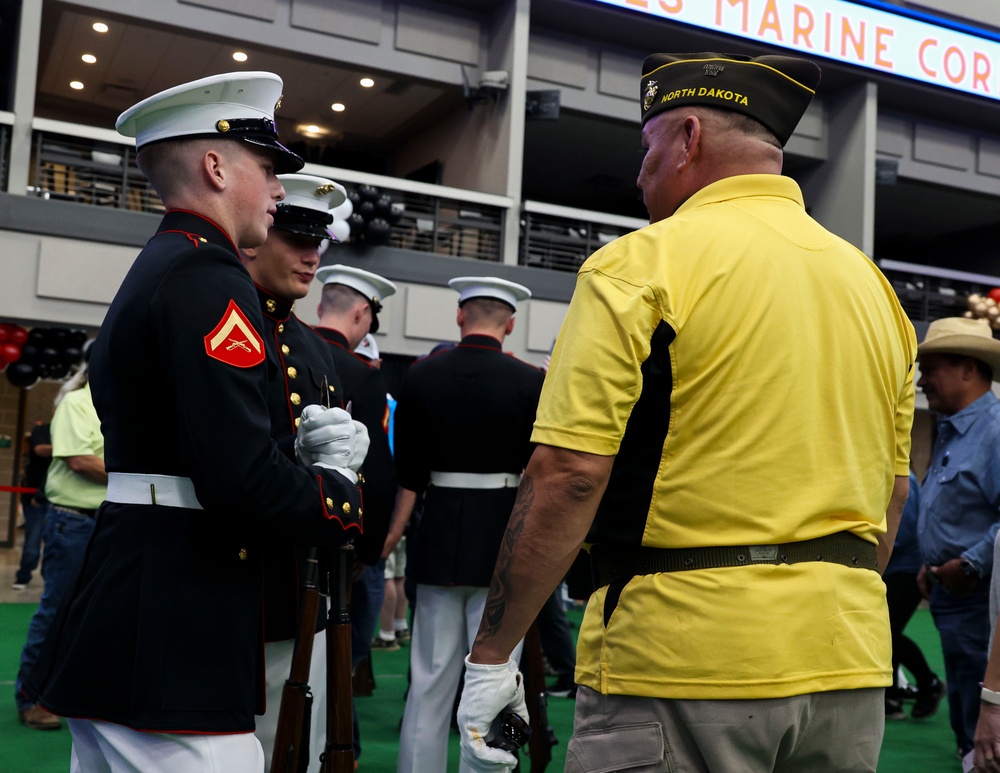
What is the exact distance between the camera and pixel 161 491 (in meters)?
1.68

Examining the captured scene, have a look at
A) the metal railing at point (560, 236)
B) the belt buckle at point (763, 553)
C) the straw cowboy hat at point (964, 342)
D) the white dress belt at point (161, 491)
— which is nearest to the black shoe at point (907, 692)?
the straw cowboy hat at point (964, 342)

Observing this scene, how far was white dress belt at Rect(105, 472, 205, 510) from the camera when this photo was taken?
1683 mm

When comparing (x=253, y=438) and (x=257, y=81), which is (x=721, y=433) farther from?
(x=257, y=81)

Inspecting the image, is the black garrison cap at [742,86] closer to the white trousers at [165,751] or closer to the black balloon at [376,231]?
the white trousers at [165,751]

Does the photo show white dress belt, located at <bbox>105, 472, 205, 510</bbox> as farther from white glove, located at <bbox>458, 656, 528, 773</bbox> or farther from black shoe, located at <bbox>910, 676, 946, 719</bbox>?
black shoe, located at <bbox>910, 676, 946, 719</bbox>

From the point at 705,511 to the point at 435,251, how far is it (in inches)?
386

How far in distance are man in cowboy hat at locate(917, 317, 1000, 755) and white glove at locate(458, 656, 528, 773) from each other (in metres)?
2.84

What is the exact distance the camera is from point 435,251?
11156mm

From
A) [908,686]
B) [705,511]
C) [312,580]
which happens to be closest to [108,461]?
[312,580]

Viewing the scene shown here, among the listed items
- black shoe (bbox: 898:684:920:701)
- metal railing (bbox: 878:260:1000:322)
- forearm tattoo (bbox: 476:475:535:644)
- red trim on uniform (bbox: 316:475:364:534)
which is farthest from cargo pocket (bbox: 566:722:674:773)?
metal railing (bbox: 878:260:1000:322)

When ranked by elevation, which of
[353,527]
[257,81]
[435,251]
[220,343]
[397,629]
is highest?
[435,251]

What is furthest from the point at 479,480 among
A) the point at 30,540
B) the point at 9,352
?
the point at 9,352

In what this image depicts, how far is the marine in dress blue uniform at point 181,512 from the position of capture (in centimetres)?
160

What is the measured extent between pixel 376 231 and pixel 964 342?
6877mm
